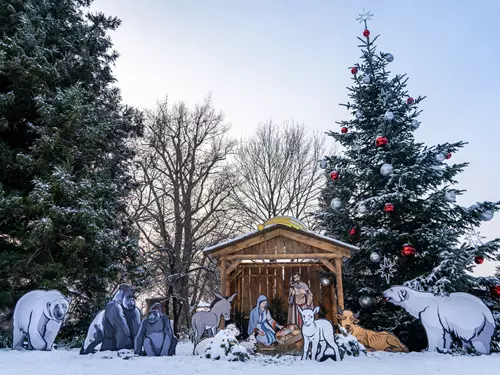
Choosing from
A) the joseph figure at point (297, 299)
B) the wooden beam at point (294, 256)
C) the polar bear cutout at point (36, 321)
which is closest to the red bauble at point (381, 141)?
the wooden beam at point (294, 256)

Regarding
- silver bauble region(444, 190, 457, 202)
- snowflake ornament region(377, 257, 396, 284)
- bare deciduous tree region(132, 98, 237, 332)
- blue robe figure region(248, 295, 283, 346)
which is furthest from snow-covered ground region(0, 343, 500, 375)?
bare deciduous tree region(132, 98, 237, 332)

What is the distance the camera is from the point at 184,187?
16953mm

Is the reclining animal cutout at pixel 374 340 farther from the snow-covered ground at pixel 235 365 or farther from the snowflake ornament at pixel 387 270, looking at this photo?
the snowflake ornament at pixel 387 270

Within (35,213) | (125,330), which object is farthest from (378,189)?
(35,213)

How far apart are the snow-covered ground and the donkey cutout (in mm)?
1049

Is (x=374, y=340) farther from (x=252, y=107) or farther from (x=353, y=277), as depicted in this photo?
(x=252, y=107)

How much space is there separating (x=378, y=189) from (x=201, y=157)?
1139 cm

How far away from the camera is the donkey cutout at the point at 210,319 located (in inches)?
263

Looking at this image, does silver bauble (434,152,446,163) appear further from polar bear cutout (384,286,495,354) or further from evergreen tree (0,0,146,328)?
evergreen tree (0,0,146,328)

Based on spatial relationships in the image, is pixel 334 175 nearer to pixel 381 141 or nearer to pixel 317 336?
pixel 381 141

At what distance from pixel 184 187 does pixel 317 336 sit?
41.9 feet

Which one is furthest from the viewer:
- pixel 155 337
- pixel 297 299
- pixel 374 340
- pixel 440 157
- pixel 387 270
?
pixel 297 299

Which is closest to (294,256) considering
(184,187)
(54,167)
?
(54,167)

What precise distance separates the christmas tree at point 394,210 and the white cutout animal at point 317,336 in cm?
256
